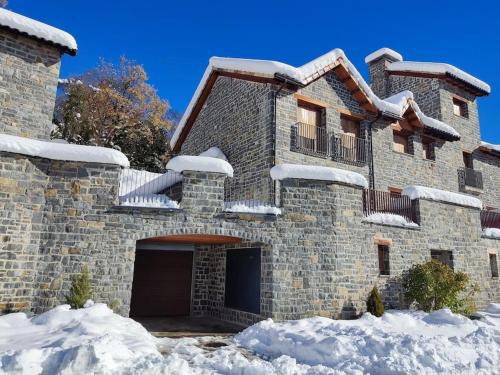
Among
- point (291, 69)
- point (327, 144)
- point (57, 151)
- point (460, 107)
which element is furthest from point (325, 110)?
point (460, 107)

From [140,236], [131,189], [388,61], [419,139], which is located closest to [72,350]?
[140,236]

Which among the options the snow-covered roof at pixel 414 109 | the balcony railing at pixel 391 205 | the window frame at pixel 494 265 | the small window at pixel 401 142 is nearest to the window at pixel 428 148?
the snow-covered roof at pixel 414 109

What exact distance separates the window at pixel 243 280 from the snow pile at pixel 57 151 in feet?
14.9

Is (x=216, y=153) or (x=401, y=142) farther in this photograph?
(x=401, y=142)

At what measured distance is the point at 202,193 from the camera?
31.6 ft

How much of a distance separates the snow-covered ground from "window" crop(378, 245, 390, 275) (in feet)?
12.3

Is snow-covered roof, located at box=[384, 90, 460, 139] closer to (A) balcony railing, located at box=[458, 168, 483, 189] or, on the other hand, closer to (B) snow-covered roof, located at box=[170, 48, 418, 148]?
(B) snow-covered roof, located at box=[170, 48, 418, 148]

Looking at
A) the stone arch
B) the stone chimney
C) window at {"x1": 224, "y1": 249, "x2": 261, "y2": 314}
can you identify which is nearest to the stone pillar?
the stone arch

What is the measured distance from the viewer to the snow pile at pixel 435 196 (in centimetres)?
1300

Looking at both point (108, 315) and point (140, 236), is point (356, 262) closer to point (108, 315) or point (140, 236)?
point (140, 236)

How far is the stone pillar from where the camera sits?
31.1ft

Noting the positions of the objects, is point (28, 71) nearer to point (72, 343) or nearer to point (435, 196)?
point (72, 343)

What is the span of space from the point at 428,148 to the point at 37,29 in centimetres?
1815

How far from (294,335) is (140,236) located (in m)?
4.35
